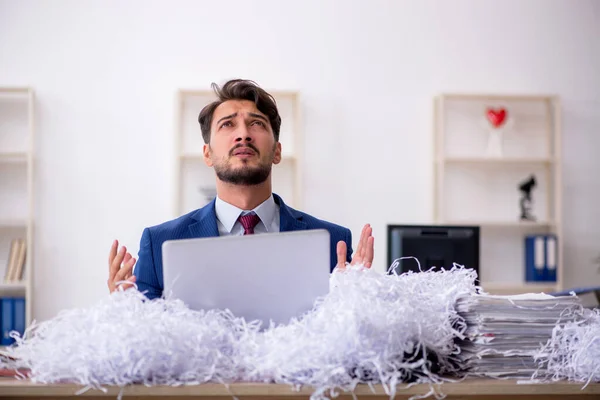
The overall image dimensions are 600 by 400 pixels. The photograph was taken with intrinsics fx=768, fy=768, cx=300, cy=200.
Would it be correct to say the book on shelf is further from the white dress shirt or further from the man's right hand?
the man's right hand

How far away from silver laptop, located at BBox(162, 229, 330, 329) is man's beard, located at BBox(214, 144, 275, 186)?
94 cm

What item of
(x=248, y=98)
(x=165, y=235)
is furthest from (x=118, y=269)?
(x=248, y=98)

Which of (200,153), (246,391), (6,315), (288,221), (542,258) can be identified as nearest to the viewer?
(246,391)

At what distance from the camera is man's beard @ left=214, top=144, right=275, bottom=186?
244cm

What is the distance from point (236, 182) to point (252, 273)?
3.28ft

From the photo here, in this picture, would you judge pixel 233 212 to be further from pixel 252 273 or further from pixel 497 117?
pixel 497 117

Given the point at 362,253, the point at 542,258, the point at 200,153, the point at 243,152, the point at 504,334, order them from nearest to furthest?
the point at 504,334 < the point at 362,253 < the point at 243,152 < the point at 200,153 < the point at 542,258

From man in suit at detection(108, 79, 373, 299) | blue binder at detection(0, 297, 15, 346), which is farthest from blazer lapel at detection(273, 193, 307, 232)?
blue binder at detection(0, 297, 15, 346)

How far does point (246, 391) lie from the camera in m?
1.29

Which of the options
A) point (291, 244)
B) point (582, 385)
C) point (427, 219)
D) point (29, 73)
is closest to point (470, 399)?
point (582, 385)

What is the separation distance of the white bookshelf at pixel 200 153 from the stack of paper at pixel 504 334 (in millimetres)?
3540

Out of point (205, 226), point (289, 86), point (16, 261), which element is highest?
point (289, 86)

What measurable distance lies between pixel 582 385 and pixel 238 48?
4197 mm

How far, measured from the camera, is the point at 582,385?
1.40 meters
